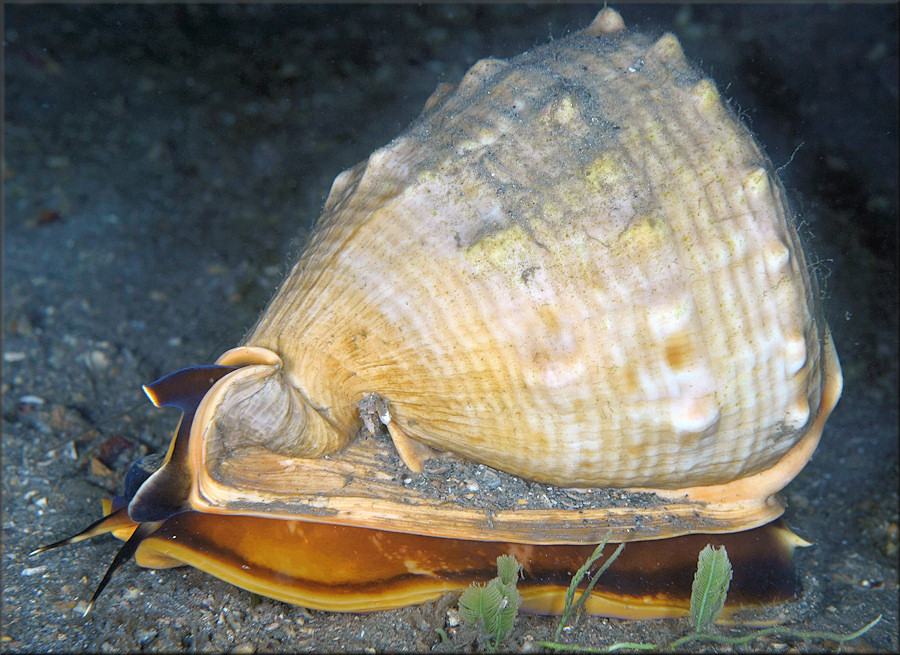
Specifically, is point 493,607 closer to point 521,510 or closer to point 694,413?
point 521,510

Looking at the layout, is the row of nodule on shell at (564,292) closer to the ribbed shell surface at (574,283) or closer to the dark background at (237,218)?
the ribbed shell surface at (574,283)

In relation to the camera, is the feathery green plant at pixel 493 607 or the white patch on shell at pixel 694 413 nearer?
the feathery green plant at pixel 493 607

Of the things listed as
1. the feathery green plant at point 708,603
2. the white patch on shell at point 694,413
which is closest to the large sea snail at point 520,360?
the white patch on shell at point 694,413

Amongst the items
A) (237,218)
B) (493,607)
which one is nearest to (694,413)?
(493,607)

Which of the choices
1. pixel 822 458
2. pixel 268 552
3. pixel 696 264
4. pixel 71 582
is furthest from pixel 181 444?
pixel 822 458

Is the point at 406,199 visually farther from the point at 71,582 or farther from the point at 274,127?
the point at 274,127

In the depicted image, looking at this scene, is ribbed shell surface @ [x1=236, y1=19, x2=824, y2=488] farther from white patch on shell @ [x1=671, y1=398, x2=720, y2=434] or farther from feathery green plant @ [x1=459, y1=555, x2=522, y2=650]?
feathery green plant @ [x1=459, y1=555, x2=522, y2=650]

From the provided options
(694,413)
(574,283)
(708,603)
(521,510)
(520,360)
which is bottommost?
(708,603)

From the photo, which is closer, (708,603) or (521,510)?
(708,603)
